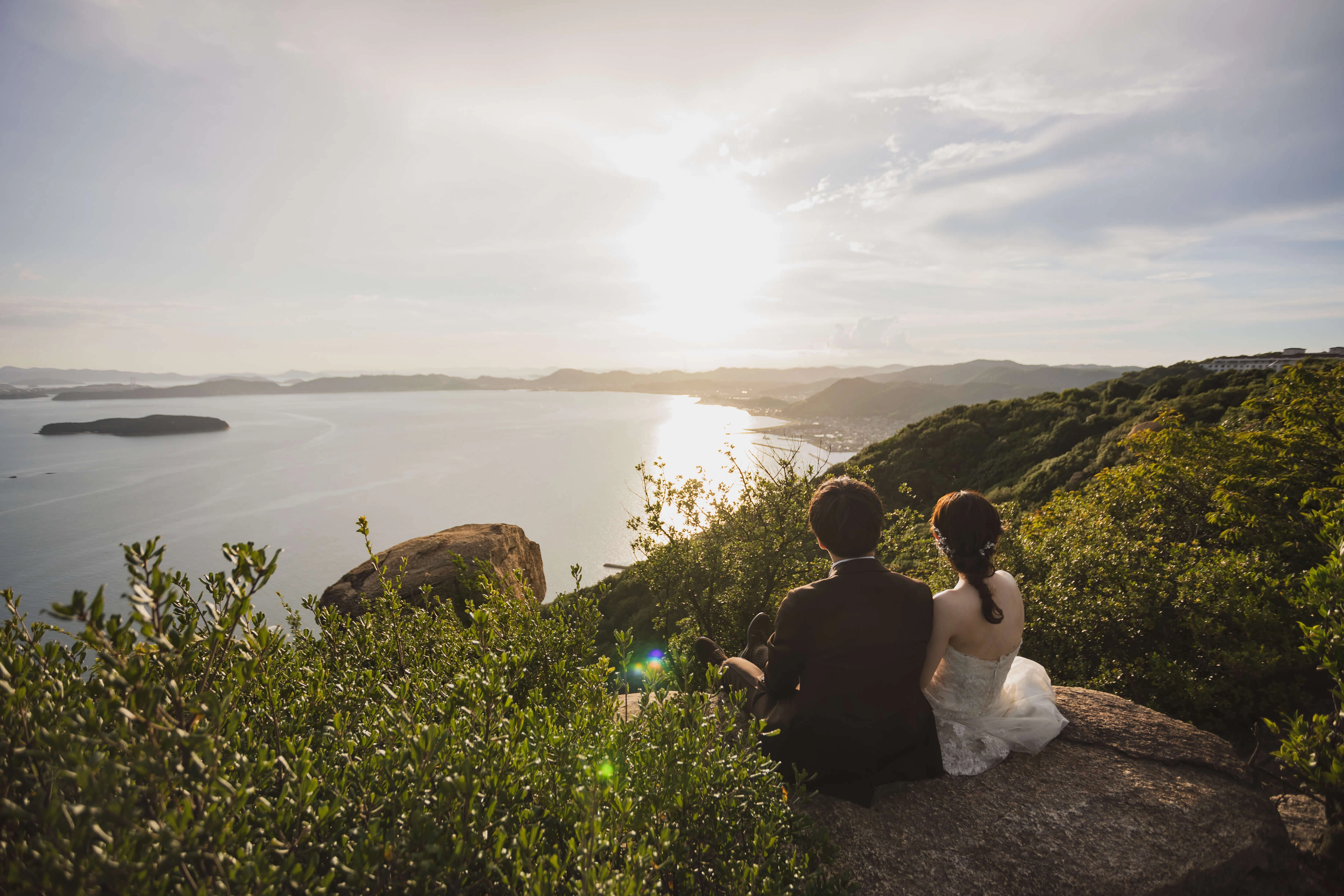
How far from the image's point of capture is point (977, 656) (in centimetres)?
391

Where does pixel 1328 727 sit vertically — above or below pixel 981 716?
above

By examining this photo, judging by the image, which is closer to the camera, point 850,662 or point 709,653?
point 850,662

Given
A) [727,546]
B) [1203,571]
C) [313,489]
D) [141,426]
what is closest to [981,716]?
[1203,571]

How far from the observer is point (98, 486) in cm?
6531

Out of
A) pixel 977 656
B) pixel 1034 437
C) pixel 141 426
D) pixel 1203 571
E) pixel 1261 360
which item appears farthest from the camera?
pixel 141 426

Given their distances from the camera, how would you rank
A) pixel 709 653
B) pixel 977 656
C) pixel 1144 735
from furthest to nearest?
pixel 709 653, pixel 1144 735, pixel 977 656

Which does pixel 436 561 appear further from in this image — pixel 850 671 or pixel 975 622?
pixel 975 622

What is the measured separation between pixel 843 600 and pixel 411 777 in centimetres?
270

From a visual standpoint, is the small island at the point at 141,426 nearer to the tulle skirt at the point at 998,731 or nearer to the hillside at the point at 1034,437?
the hillside at the point at 1034,437

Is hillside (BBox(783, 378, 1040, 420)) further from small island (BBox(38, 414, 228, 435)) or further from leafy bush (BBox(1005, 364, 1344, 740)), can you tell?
small island (BBox(38, 414, 228, 435))

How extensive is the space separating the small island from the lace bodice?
492ft

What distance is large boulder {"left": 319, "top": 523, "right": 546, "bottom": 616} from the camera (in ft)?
35.1

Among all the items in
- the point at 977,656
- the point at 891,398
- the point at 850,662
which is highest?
the point at 891,398

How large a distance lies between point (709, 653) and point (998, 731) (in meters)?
2.48
